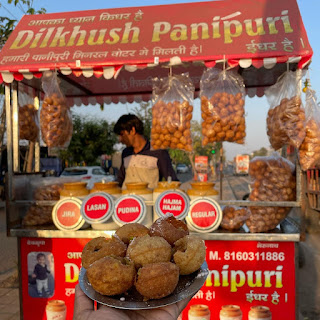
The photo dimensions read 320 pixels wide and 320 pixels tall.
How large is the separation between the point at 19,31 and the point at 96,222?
2.06 metres

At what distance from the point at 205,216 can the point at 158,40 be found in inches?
62.7

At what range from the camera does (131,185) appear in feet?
10.1

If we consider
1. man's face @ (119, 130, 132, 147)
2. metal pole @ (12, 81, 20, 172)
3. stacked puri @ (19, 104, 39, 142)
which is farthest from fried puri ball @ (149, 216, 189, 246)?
man's face @ (119, 130, 132, 147)

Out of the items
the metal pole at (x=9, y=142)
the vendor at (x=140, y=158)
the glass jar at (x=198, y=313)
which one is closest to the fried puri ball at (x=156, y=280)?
the glass jar at (x=198, y=313)

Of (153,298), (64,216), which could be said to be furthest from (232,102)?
(153,298)

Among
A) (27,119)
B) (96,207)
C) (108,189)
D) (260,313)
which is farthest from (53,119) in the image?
(260,313)

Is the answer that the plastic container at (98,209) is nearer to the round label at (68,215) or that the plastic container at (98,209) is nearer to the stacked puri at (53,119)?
the round label at (68,215)

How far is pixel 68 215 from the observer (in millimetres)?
3043

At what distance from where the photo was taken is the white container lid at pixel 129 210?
2887mm

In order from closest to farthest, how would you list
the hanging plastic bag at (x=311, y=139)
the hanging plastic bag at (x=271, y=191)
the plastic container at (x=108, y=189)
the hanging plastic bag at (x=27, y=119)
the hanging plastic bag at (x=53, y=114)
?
the hanging plastic bag at (x=311, y=139) < the hanging plastic bag at (x=271, y=191) < the plastic container at (x=108, y=189) < the hanging plastic bag at (x=53, y=114) < the hanging plastic bag at (x=27, y=119)

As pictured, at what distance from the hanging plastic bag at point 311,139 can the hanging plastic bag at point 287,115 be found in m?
0.06

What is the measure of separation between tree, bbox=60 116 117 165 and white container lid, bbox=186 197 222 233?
15344 millimetres

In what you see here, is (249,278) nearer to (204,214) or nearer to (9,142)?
(204,214)

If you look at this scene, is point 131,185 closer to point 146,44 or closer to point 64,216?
point 64,216
